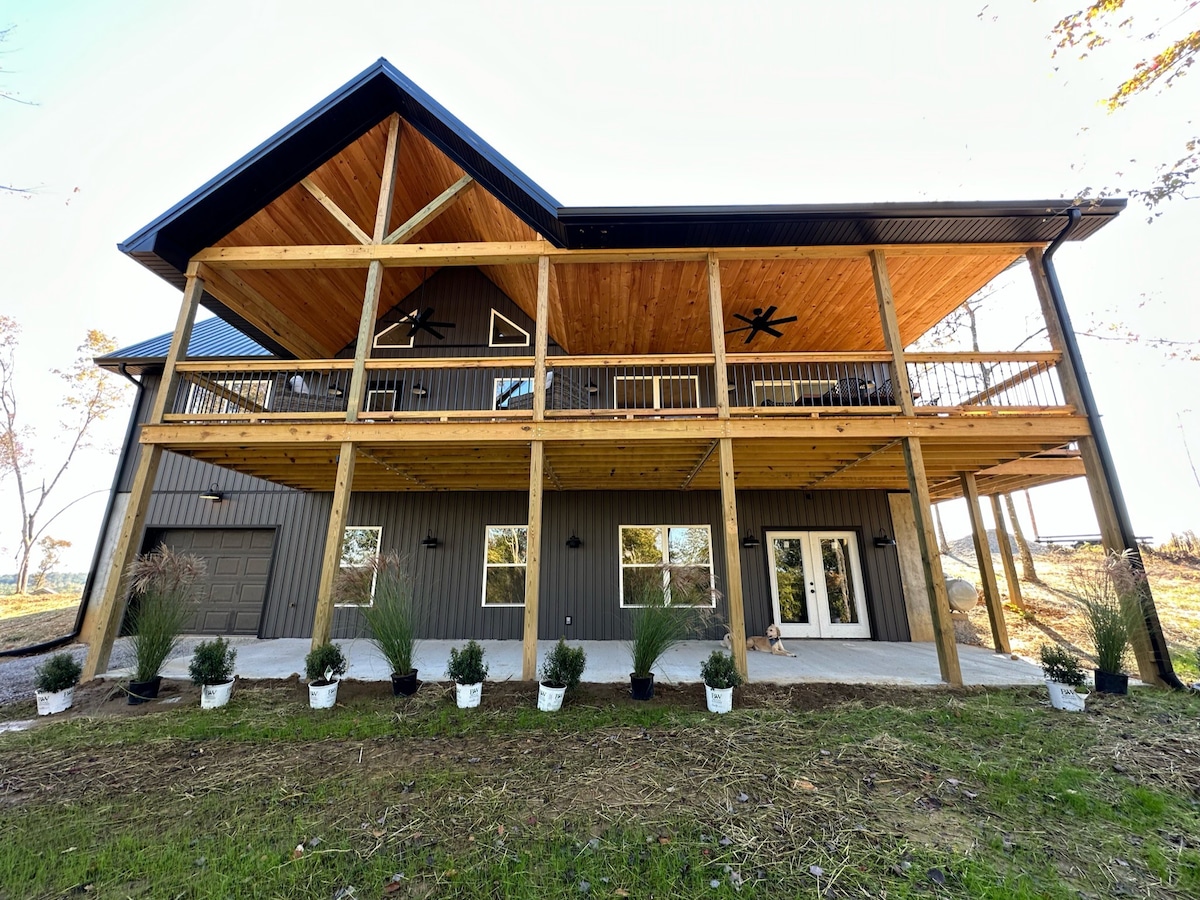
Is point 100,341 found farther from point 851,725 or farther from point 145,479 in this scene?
point 851,725

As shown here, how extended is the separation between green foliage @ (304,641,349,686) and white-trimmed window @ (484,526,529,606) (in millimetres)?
3475

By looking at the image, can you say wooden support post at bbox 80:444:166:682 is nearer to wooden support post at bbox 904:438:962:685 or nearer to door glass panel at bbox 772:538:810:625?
wooden support post at bbox 904:438:962:685

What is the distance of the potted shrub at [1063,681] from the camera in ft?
14.8

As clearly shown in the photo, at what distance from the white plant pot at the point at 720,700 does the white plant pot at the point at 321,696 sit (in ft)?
12.4

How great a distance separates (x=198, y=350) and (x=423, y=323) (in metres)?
5.14

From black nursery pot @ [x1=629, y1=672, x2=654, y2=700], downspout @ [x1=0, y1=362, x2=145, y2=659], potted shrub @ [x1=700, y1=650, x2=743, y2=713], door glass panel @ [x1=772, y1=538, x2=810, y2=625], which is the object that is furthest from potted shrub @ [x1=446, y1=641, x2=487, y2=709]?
downspout @ [x1=0, y1=362, x2=145, y2=659]

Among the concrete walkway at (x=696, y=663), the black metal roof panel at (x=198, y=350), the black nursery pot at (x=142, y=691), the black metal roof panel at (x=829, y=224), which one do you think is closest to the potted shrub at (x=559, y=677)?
the concrete walkway at (x=696, y=663)

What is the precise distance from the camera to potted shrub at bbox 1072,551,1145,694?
4844 mm

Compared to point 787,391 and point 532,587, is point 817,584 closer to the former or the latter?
point 787,391

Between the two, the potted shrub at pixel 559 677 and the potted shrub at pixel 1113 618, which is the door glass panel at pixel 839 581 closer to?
the potted shrub at pixel 1113 618

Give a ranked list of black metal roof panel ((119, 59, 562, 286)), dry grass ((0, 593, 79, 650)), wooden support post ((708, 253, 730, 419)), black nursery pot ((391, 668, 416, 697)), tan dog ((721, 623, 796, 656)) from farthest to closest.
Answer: dry grass ((0, 593, 79, 650)) < tan dog ((721, 623, 796, 656)) < black metal roof panel ((119, 59, 562, 286)) < wooden support post ((708, 253, 730, 419)) < black nursery pot ((391, 668, 416, 697))

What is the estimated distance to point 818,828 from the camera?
2658 mm

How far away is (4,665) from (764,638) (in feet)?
37.2

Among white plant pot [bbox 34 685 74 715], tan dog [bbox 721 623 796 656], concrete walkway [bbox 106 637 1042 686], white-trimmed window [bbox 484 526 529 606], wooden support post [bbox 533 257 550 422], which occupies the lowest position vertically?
white plant pot [bbox 34 685 74 715]
